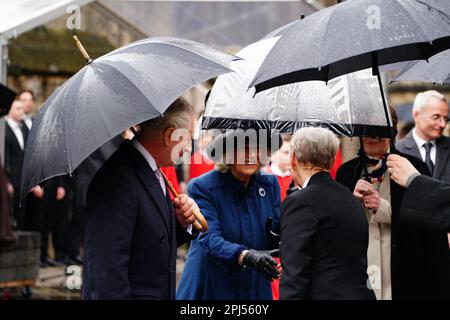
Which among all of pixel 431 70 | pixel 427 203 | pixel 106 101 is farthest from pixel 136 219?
pixel 431 70

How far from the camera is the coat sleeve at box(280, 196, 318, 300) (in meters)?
4.66

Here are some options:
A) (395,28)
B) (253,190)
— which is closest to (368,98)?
(253,190)

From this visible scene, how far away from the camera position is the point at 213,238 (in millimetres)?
5859

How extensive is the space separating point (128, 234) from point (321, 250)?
3.34 feet

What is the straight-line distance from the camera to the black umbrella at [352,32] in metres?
4.64

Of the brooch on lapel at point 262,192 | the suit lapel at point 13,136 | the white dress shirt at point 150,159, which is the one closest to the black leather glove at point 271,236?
the brooch on lapel at point 262,192

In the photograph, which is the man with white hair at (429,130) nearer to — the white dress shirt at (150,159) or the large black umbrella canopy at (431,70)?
the large black umbrella canopy at (431,70)

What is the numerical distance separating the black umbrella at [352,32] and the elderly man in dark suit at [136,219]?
57cm

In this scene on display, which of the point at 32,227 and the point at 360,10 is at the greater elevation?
the point at 360,10

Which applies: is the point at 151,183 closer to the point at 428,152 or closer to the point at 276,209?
the point at 276,209
